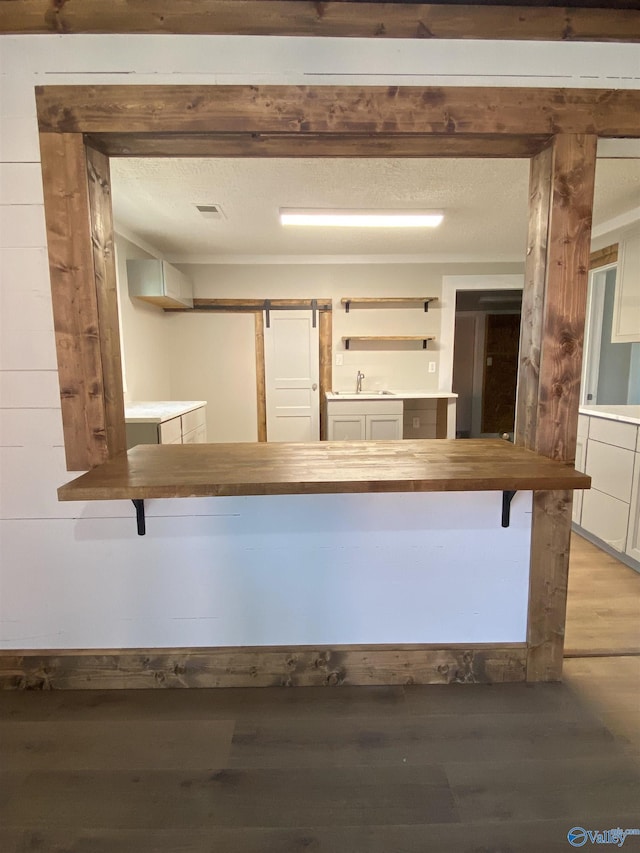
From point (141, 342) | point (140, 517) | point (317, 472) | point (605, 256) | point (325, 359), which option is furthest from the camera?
point (325, 359)

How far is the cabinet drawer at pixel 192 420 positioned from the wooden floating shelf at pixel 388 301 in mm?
1928

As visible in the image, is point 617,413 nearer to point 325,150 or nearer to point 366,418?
point 366,418

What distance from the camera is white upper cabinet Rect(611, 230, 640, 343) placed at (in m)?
3.10

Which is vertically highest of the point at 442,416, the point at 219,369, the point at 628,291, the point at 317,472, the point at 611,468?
the point at 628,291

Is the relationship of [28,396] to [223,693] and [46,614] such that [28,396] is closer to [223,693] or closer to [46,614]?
[46,614]

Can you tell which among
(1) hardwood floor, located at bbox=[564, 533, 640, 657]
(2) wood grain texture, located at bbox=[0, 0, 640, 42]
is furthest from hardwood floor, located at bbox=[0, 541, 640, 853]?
(2) wood grain texture, located at bbox=[0, 0, 640, 42]

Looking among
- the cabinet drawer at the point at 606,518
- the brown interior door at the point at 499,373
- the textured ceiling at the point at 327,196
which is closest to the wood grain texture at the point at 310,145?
the textured ceiling at the point at 327,196

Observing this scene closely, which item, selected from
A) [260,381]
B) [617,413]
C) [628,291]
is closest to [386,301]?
[260,381]

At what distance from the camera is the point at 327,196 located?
2.79 m

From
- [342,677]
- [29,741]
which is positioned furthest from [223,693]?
[29,741]

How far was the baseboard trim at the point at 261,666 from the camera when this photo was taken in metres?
1.70

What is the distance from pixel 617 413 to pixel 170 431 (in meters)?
3.07

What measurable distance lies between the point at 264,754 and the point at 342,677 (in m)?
0.42

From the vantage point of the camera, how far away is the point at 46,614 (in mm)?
1692
